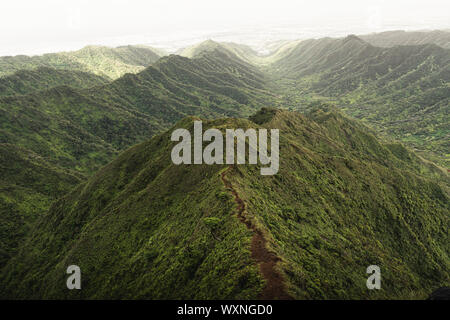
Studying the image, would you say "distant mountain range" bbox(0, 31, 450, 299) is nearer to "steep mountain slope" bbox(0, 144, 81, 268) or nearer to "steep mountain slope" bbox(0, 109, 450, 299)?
"steep mountain slope" bbox(0, 109, 450, 299)

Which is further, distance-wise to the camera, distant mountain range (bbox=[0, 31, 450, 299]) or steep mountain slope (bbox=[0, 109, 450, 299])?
steep mountain slope (bbox=[0, 109, 450, 299])

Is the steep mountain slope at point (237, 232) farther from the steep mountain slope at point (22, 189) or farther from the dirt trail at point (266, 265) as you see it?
the steep mountain slope at point (22, 189)

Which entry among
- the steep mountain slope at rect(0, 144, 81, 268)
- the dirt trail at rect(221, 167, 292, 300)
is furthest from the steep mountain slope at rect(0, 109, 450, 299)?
the steep mountain slope at rect(0, 144, 81, 268)

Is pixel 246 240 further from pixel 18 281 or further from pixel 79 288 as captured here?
pixel 18 281

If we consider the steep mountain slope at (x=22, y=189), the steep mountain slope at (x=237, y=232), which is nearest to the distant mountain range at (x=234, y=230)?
the steep mountain slope at (x=237, y=232)

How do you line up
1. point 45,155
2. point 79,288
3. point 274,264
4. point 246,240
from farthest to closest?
point 45,155 < point 79,288 < point 246,240 < point 274,264

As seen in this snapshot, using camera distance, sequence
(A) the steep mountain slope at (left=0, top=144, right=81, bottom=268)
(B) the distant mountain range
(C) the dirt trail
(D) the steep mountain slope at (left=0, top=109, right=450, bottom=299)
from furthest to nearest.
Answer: (A) the steep mountain slope at (left=0, top=144, right=81, bottom=268) → (D) the steep mountain slope at (left=0, top=109, right=450, bottom=299) → (B) the distant mountain range → (C) the dirt trail
